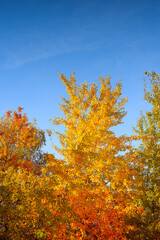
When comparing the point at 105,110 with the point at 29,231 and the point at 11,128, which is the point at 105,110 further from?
the point at 11,128

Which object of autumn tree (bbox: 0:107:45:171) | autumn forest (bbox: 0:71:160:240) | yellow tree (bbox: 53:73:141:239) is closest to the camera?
autumn forest (bbox: 0:71:160:240)

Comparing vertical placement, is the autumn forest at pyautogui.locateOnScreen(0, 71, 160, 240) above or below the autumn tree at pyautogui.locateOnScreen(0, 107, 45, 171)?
below

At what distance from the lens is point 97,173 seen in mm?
11922

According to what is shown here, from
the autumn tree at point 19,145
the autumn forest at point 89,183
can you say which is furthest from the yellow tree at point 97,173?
the autumn tree at point 19,145

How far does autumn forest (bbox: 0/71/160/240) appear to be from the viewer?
26.1 feet

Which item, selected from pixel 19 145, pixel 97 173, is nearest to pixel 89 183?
pixel 97 173

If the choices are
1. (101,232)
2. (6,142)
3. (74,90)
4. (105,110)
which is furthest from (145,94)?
(6,142)

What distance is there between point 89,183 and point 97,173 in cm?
113

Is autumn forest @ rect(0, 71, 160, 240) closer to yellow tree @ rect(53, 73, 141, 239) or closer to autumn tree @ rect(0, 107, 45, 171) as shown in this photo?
yellow tree @ rect(53, 73, 141, 239)

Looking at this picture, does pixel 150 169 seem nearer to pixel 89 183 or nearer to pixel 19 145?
pixel 89 183

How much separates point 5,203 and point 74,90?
9.25m

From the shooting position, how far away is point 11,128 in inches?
802

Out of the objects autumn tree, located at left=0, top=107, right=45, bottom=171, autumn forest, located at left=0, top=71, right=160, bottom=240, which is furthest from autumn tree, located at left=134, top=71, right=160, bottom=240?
autumn tree, located at left=0, top=107, right=45, bottom=171

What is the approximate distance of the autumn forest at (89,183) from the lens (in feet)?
26.1
